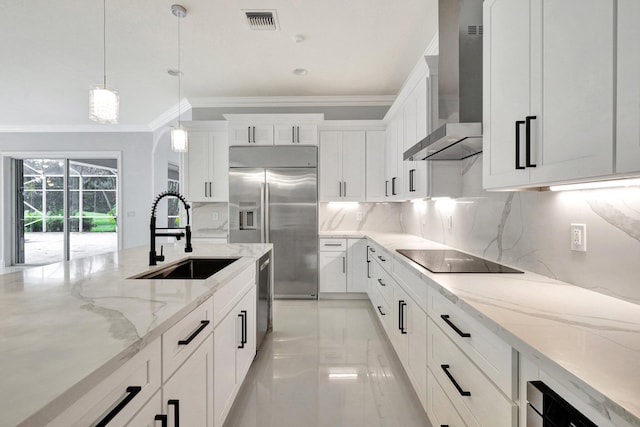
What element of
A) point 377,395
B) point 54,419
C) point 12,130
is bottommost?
point 377,395

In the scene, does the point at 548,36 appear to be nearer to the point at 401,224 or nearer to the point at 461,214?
the point at 461,214

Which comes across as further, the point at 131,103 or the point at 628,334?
the point at 131,103

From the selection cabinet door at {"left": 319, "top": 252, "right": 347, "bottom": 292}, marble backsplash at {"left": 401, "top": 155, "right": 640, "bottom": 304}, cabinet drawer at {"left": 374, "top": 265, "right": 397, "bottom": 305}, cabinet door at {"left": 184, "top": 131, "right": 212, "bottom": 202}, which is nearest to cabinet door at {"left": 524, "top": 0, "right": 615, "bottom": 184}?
marble backsplash at {"left": 401, "top": 155, "right": 640, "bottom": 304}

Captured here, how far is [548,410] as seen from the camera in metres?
0.76

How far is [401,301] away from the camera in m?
2.24

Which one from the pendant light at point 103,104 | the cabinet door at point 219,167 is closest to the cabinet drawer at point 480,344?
the pendant light at point 103,104

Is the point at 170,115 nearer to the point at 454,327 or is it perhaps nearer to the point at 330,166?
the point at 330,166

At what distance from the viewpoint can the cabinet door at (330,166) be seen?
4488 mm

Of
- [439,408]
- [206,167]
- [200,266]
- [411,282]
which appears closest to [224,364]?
[200,266]

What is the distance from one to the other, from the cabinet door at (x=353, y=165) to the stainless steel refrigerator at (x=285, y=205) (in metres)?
0.47

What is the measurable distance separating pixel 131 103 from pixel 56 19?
7.28 feet

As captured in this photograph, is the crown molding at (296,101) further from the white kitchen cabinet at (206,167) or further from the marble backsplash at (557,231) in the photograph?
the marble backsplash at (557,231)

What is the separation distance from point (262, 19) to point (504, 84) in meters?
2.23

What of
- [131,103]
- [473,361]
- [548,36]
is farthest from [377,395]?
[131,103]
